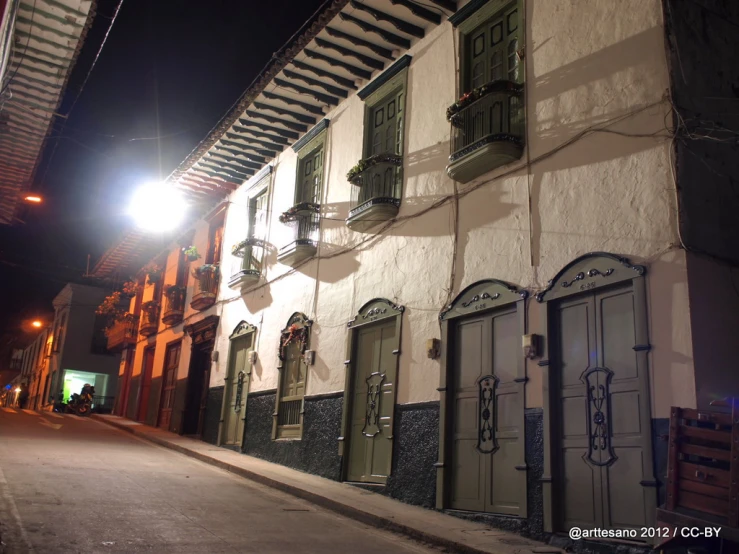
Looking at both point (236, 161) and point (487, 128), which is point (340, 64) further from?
point (236, 161)

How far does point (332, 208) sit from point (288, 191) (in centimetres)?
234

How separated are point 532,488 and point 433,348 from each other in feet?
8.40

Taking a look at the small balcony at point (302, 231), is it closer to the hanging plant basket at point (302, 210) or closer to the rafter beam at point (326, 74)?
the hanging plant basket at point (302, 210)

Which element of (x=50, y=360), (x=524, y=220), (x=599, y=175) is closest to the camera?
(x=599, y=175)

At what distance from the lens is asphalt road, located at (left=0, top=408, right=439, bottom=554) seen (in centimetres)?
583

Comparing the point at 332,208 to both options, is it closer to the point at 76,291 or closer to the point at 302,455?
the point at 302,455

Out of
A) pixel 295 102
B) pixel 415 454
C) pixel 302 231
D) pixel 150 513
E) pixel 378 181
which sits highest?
pixel 295 102

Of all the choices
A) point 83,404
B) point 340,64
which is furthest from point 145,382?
point 340,64

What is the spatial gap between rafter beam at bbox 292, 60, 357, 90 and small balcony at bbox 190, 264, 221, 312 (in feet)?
23.2

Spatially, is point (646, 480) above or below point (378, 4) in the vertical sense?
below

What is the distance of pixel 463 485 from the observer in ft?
27.7

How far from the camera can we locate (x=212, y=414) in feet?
54.1

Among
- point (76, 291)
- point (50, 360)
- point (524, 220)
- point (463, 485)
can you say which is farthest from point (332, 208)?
point (50, 360)

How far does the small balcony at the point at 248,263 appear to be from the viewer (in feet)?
50.3
